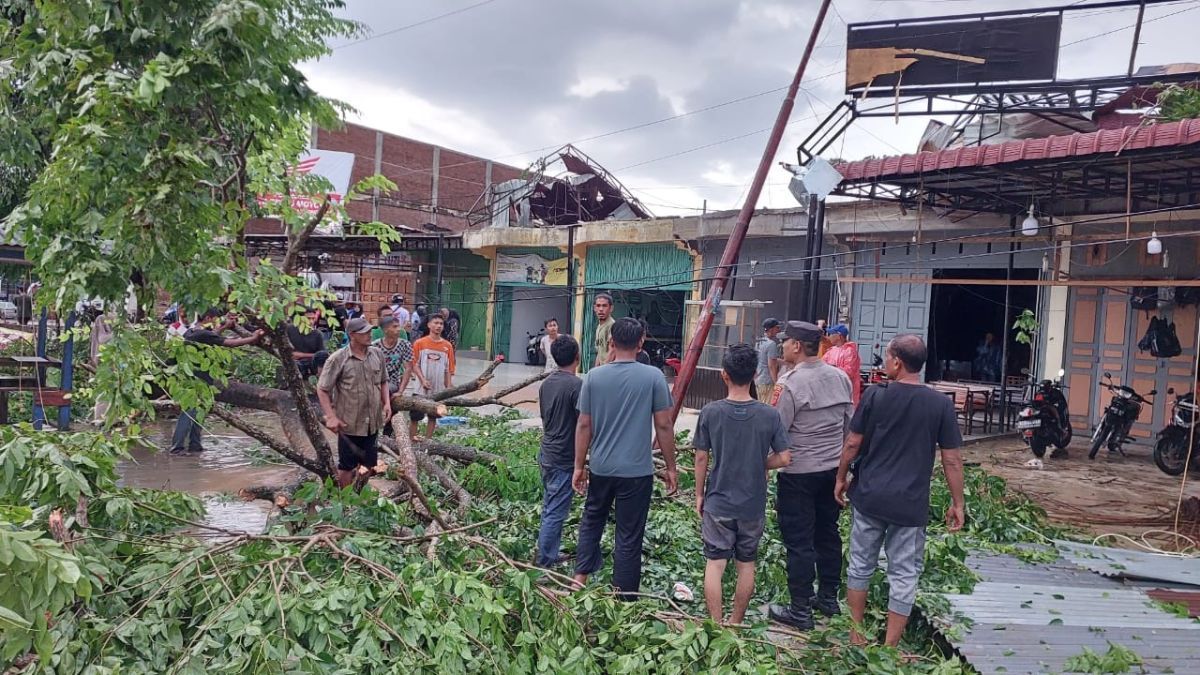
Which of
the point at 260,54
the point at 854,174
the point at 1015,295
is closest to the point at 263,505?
the point at 260,54

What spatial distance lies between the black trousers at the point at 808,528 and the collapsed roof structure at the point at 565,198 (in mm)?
19193

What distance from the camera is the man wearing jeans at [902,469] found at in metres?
4.11

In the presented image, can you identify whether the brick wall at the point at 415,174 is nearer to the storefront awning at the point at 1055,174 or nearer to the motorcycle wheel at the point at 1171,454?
the storefront awning at the point at 1055,174

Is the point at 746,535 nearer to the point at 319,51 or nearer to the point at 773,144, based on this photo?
the point at 319,51

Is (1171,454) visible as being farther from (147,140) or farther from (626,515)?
(147,140)

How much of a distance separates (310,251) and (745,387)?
20102mm

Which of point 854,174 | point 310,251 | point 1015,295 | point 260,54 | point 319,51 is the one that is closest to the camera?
point 260,54

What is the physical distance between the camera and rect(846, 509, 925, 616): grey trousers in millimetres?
4133

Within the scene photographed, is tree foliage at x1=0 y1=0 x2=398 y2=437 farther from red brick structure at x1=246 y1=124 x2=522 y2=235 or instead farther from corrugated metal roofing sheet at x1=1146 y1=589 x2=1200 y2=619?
red brick structure at x1=246 y1=124 x2=522 y2=235

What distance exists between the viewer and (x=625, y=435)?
454 cm

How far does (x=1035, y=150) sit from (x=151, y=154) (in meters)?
9.33

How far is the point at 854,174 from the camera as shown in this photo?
36.6 ft

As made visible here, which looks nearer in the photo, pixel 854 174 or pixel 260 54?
pixel 260 54

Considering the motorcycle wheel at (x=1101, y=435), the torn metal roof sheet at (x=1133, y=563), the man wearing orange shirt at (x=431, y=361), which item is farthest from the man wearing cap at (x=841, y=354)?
the motorcycle wheel at (x=1101, y=435)
